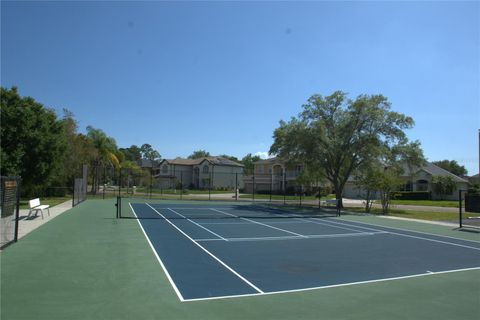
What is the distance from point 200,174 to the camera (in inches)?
3319

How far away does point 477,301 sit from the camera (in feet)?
25.8

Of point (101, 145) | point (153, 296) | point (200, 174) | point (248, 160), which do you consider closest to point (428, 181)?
point (200, 174)

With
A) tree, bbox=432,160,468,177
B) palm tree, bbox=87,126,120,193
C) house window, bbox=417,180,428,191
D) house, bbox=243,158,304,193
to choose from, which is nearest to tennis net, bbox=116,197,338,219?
palm tree, bbox=87,126,120,193

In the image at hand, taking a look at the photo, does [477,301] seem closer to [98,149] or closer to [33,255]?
[33,255]

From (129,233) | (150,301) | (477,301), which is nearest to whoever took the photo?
(150,301)

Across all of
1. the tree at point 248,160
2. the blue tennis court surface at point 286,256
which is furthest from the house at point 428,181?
the tree at point 248,160

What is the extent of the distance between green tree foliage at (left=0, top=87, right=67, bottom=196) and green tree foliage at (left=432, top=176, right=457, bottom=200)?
1965 inches

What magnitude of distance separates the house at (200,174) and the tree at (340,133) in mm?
43549

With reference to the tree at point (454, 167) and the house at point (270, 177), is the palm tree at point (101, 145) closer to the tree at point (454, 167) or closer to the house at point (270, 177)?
the house at point (270, 177)

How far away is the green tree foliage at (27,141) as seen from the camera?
26.7 m

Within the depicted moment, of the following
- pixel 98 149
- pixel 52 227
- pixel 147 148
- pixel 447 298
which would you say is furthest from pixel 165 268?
pixel 147 148

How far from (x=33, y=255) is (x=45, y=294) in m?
4.23

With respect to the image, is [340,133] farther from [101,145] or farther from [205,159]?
[205,159]

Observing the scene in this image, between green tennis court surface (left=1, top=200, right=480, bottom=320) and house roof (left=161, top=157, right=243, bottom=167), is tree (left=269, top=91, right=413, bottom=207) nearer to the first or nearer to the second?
green tennis court surface (left=1, top=200, right=480, bottom=320)
